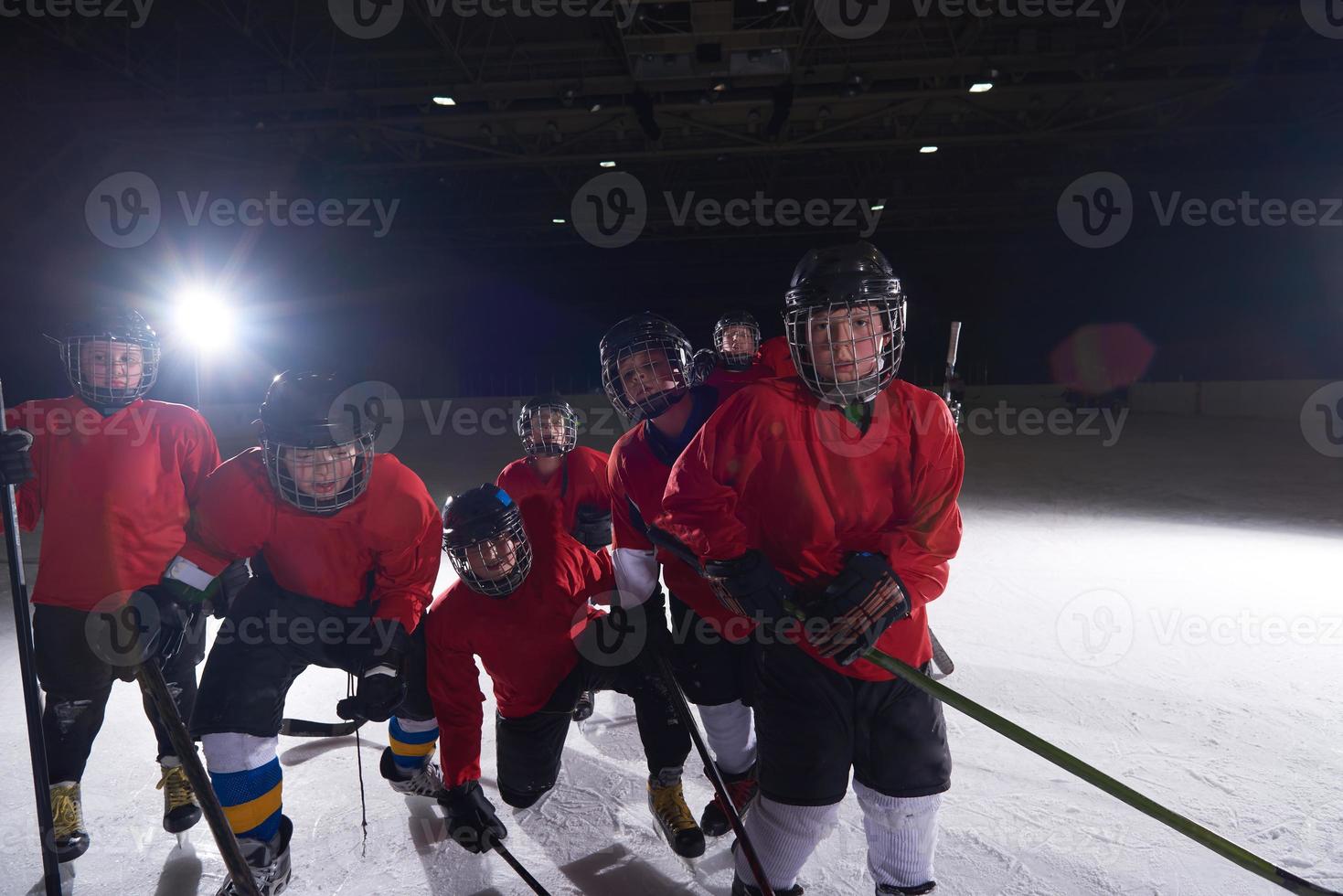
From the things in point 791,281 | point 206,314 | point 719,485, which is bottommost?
point 719,485

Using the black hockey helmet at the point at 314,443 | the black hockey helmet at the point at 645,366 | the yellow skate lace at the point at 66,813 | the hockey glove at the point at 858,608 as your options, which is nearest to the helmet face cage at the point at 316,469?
the black hockey helmet at the point at 314,443

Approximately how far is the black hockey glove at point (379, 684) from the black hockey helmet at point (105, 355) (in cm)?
110

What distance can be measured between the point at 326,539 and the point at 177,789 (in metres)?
1.00

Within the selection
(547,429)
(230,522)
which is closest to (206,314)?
(547,429)

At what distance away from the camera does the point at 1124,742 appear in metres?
2.67

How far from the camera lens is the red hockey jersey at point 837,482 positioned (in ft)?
5.24

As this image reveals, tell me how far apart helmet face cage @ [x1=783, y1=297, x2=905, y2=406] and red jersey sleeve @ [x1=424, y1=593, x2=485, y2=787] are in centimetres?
130

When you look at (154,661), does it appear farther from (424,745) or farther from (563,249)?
(563,249)

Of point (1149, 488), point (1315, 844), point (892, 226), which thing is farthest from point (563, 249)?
point (1315, 844)

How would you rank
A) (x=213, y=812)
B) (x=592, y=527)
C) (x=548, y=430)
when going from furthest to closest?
(x=548, y=430)
(x=592, y=527)
(x=213, y=812)

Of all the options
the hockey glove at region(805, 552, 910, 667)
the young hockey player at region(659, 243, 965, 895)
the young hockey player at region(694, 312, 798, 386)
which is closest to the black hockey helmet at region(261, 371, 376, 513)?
the young hockey player at region(659, 243, 965, 895)

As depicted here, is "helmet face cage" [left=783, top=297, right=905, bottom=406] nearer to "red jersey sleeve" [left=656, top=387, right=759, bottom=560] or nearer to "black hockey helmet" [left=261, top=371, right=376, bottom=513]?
"red jersey sleeve" [left=656, top=387, right=759, bottom=560]

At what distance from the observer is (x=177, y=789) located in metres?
2.32

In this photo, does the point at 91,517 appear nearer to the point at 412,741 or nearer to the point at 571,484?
the point at 412,741
